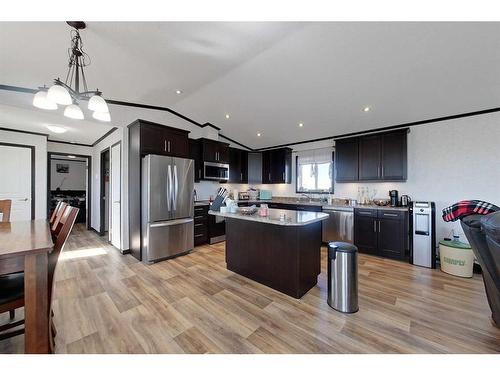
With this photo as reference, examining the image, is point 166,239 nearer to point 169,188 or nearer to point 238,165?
point 169,188

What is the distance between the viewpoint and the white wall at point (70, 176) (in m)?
8.14

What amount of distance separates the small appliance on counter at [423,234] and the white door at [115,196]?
5.40m

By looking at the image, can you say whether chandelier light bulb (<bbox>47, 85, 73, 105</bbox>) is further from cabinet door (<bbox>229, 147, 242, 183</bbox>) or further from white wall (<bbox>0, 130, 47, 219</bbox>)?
white wall (<bbox>0, 130, 47, 219</bbox>)

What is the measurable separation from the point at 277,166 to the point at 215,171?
70.2 inches

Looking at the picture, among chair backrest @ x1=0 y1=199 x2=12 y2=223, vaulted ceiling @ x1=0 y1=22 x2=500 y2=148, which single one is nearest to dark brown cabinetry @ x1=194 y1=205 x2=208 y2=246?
vaulted ceiling @ x1=0 y1=22 x2=500 y2=148

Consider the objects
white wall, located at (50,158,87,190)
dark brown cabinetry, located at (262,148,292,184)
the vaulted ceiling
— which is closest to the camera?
the vaulted ceiling

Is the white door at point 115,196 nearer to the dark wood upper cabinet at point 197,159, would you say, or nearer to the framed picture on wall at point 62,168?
the dark wood upper cabinet at point 197,159

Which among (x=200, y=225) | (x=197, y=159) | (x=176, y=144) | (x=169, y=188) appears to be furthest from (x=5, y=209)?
(x=197, y=159)

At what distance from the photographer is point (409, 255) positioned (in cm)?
341

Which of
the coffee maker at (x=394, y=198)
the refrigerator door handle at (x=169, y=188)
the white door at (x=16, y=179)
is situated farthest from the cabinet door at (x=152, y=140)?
the coffee maker at (x=394, y=198)

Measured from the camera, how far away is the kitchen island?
229cm

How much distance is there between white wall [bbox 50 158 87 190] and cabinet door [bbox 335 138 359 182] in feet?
31.7

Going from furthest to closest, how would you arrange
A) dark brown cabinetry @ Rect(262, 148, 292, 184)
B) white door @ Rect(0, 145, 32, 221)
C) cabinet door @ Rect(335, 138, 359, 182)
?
dark brown cabinetry @ Rect(262, 148, 292, 184), white door @ Rect(0, 145, 32, 221), cabinet door @ Rect(335, 138, 359, 182)
